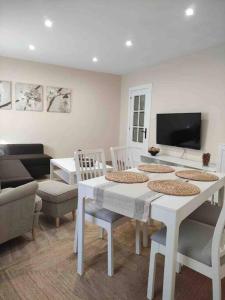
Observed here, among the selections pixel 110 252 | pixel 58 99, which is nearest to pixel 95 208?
pixel 110 252

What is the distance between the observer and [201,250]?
136cm

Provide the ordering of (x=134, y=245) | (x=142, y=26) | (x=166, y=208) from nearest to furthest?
(x=166, y=208) → (x=134, y=245) → (x=142, y=26)

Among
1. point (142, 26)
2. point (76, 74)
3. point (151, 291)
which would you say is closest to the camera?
point (151, 291)

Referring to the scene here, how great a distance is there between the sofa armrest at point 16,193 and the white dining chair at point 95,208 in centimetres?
46

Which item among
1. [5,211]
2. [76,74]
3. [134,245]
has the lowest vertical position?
[134,245]

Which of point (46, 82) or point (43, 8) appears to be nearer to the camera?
point (43, 8)

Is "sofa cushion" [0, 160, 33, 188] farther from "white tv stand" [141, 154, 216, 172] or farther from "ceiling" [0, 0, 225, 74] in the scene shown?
"white tv stand" [141, 154, 216, 172]

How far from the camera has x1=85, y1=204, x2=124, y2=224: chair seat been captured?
5.88ft

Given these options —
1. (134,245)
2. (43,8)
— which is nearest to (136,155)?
(134,245)

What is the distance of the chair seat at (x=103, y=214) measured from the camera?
1793 mm

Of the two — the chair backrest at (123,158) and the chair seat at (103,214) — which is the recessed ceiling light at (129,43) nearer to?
the chair backrest at (123,158)

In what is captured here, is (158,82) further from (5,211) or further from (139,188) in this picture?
(5,211)

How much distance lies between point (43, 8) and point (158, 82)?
3.01 meters

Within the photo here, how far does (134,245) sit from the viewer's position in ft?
7.43
